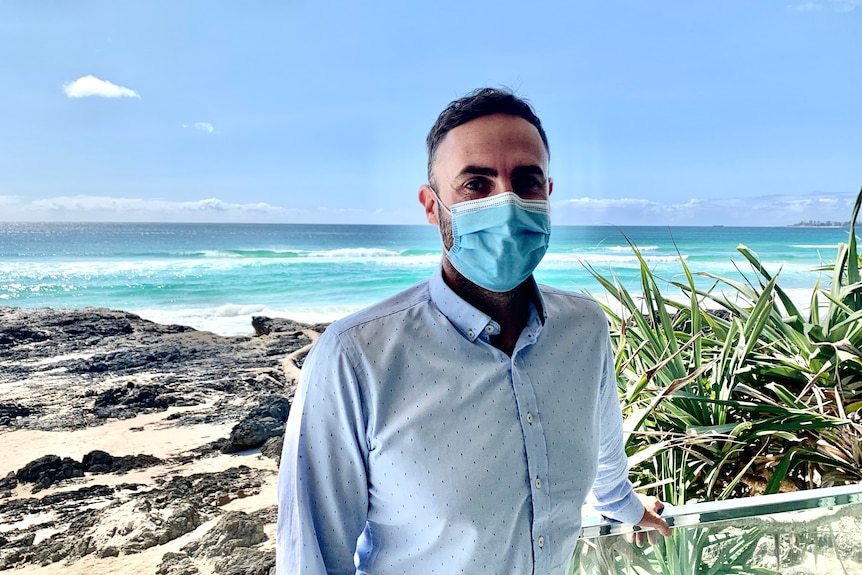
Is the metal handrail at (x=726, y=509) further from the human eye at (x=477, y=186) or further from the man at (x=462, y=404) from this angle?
the human eye at (x=477, y=186)

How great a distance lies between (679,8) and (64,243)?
31.7 m

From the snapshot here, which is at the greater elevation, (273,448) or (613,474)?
(613,474)

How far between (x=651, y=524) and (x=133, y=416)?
6432 mm

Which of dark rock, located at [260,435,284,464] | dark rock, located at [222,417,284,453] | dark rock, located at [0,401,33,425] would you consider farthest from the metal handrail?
dark rock, located at [0,401,33,425]

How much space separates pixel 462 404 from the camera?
0.68 meters

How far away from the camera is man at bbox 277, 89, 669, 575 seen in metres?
0.65

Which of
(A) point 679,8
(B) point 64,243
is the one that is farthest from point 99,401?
(A) point 679,8

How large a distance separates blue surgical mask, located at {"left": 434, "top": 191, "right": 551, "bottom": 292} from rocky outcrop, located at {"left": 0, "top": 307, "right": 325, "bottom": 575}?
2.70 meters

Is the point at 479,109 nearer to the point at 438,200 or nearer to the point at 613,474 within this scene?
the point at 438,200

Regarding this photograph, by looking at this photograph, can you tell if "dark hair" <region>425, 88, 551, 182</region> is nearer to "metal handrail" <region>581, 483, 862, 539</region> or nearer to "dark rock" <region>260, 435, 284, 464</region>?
"metal handrail" <region>581, 483, 862, 539</region>

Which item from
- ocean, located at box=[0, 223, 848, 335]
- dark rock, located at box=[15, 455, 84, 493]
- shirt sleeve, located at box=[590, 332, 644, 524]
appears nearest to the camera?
shirt sleeve, located at box=[590, 332, 644, 524]

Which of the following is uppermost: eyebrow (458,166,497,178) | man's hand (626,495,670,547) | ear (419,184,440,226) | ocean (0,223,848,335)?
eyebrow (458,166,497,178)

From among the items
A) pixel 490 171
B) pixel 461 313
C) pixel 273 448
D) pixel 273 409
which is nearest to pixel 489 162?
pixel 490 171

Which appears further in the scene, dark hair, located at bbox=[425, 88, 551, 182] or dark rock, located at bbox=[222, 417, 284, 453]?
Result: dark rock, located at bbox=[222, 417, 284, 453]
